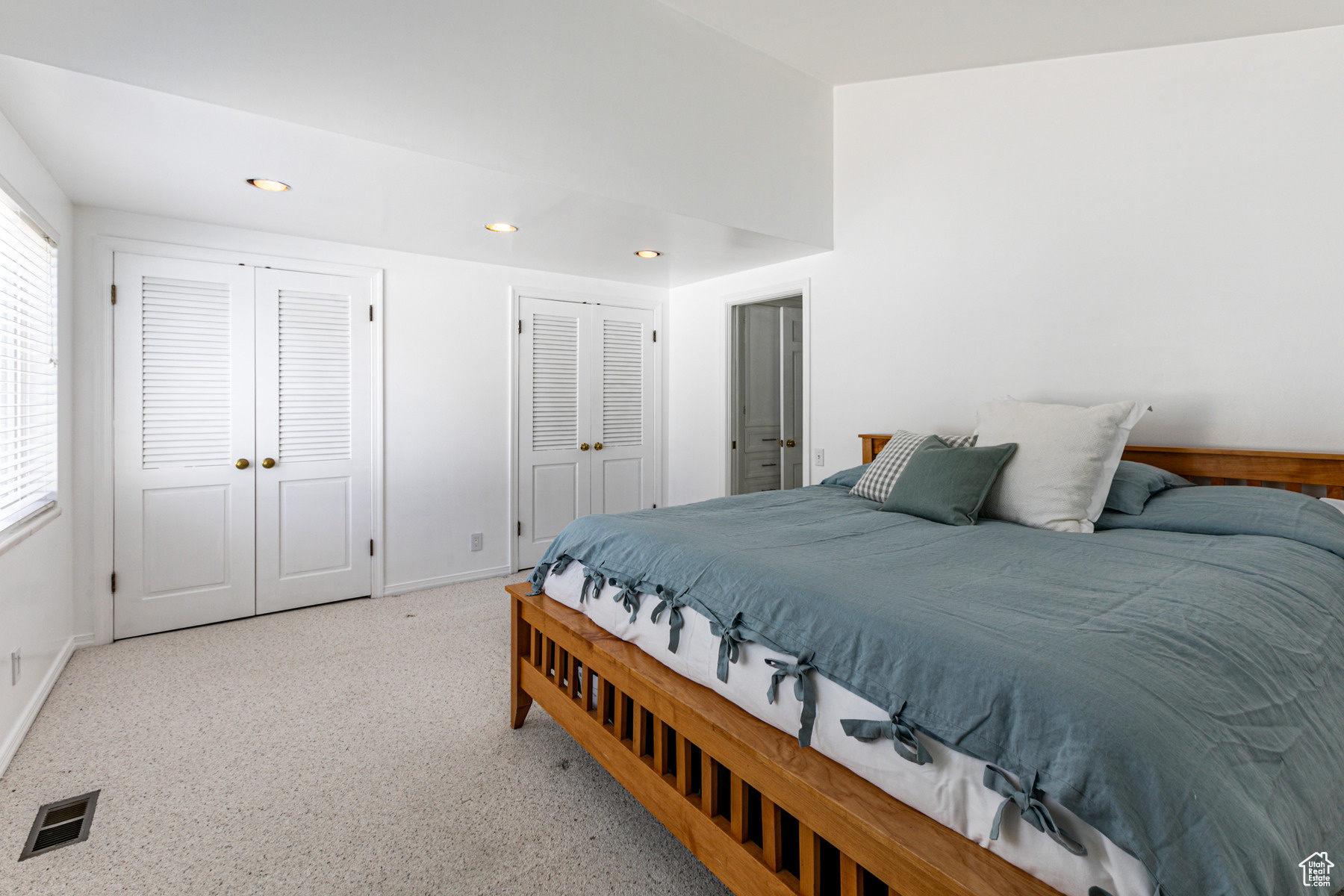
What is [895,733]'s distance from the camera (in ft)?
3.41

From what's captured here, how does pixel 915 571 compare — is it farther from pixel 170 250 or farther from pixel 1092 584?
pixel 170 250

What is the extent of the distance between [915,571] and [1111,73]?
257 cm

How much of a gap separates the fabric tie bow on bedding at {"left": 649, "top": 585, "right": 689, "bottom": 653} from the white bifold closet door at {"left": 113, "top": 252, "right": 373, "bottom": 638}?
273 centimetres

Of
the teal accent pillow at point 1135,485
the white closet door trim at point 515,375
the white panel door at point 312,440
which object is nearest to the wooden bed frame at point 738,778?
the teal accent pillow at point 1135,485

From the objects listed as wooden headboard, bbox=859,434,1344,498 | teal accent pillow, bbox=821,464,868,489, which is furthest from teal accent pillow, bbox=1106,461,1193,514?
teal accent pillow, bbox=821,464,868,489

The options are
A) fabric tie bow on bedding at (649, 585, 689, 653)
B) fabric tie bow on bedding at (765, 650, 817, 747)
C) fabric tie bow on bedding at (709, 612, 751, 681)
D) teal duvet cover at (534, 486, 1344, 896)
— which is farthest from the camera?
fabric tie bow on bedding at (649, 585, 689, 653)

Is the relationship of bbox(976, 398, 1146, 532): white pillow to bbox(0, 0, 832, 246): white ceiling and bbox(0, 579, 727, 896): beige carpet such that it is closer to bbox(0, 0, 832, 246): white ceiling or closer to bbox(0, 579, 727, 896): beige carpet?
bbox(0, 579, 727, 896): beige carpet

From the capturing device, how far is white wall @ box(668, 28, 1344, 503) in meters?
2.29

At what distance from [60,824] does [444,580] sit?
2.26 meters

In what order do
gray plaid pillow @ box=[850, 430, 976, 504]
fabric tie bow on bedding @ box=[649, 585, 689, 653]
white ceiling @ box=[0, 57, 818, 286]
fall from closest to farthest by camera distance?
fabric tie bow on bedding @ box=[649, 585, 689, 653] → white ceiling @ box=[0, 57, 818, 286] → gray plaid pillow @ box=[850, 430, 976, 504]

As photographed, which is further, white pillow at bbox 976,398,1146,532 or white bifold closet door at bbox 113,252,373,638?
white bifold closet door at bbox 113,252,373,638

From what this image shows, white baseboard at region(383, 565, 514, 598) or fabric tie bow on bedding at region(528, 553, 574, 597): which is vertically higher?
fabric tie bow on bedding at region(528, 553, 574, 597)

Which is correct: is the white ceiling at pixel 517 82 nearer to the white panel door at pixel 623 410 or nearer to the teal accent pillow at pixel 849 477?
the teal accent pillow at pixel 849 477

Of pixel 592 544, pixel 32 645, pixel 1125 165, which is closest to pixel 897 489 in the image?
pixel 592 544
